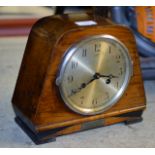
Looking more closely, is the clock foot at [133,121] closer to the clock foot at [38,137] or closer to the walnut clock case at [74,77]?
Result: the walnut clock case at [74,77]

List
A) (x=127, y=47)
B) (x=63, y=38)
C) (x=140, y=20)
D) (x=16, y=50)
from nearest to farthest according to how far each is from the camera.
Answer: (x=63, y=38)
(x=127, y=47)
(x=140, y=20)
(x=16, y=50)

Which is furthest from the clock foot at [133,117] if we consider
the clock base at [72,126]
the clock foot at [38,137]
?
the clock foot at [38,137]

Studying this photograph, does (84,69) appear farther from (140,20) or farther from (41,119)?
(140,20)

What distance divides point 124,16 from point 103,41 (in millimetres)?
451

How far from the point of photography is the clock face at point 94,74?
921 mm

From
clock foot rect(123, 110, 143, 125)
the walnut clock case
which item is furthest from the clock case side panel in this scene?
clock foot rect(123, 110, 143, 125)

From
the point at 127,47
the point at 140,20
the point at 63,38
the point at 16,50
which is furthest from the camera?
the point at 16,50

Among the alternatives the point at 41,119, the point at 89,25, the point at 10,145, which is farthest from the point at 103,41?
the point at 10,145

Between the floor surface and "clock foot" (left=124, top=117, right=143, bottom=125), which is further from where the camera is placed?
"clock foot" (left=124, top=117, right=143, bottom=125)

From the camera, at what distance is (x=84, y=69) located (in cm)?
94

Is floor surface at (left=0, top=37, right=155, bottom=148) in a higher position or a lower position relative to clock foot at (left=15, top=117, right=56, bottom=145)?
lower

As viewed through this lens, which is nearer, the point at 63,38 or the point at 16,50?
the point at 63,38

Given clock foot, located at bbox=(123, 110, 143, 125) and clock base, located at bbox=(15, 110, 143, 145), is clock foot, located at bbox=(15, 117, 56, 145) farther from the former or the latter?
clock foot, located at bbox=(123, 110, 143, 125)

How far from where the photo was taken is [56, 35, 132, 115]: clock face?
0.92 m
